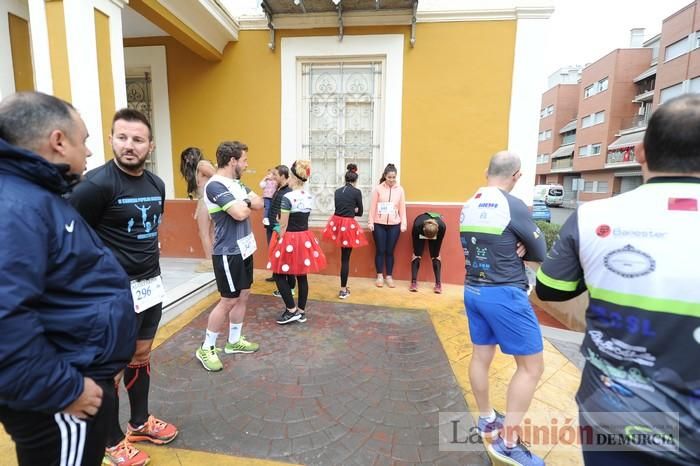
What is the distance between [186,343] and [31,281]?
108 inches

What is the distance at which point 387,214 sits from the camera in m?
5.21

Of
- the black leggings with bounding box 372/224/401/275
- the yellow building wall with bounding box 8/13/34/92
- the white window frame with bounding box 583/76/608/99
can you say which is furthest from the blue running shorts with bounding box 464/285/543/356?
the white window frame with bounding box 583/76/608/99

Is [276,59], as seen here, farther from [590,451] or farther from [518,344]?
[590,451]

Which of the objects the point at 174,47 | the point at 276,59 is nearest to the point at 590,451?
the point at 276,59

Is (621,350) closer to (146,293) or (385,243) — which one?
(146,293)

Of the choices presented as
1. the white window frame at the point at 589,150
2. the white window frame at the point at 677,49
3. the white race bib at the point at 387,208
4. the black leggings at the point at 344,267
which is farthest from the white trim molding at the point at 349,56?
the white window frame at the point at 589,150

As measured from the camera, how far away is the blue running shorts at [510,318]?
201 cm

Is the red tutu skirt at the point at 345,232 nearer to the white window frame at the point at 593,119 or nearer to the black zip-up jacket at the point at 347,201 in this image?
the black zip-up jacket at the point at 347,201

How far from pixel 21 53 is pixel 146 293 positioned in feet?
10.8

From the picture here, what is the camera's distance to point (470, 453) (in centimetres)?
217

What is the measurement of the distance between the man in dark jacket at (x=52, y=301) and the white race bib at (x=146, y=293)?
754mm

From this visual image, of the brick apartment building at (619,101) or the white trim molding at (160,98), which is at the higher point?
the brick apartment building at (619,101)

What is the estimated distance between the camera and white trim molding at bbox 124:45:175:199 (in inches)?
235

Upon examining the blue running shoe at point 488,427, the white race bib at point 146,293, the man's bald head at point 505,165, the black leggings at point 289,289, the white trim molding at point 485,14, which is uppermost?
the white trim molding at point 485,14
